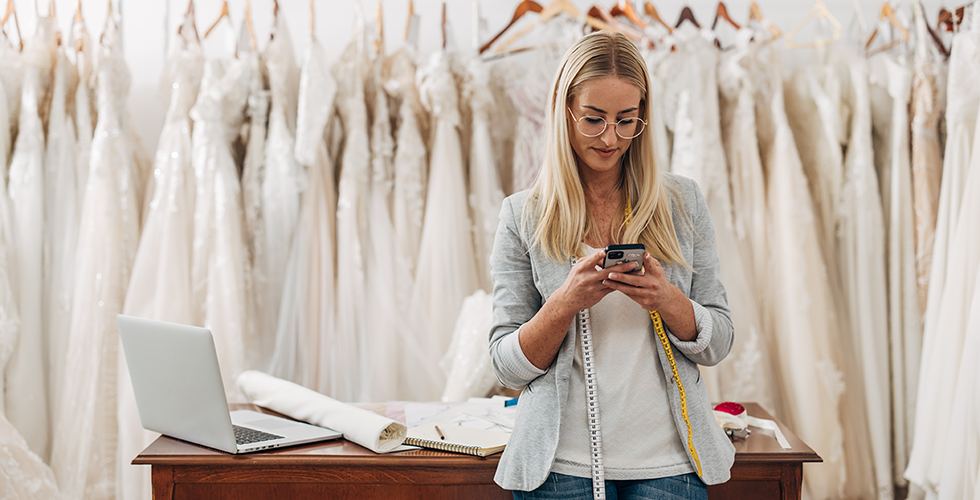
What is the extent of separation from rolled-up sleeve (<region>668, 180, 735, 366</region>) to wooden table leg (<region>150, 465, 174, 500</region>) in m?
0.88

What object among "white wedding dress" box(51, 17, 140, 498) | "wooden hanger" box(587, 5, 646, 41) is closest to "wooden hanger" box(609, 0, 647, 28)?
"wooden hanger" box(587, 5, 646, 41)

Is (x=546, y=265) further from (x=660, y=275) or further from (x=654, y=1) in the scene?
(x=654, y=1)

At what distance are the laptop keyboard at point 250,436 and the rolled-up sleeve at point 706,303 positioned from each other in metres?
0.76

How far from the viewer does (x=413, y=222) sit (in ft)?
6.92

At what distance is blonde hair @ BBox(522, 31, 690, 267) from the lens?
980 millimetres

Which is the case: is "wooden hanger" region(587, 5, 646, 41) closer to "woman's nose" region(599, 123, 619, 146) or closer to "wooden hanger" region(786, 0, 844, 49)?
"wooden hanger" region(786, 0, 844, 49)

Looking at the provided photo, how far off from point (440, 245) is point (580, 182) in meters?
1.07

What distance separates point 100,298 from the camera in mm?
1938

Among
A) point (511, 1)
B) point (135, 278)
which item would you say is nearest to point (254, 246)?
point (135, 278)

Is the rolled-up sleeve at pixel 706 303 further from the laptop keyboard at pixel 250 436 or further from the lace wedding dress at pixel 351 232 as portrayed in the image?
the lace wedding dress at pixel 351 232

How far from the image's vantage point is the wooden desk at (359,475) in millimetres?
1177

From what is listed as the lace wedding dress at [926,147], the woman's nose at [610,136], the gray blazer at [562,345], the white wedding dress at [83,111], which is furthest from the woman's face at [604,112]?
the white wedding dress at [83,111]

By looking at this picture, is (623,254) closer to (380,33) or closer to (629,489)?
(629,489)

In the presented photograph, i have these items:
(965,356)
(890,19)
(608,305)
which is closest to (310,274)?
(608,305)
